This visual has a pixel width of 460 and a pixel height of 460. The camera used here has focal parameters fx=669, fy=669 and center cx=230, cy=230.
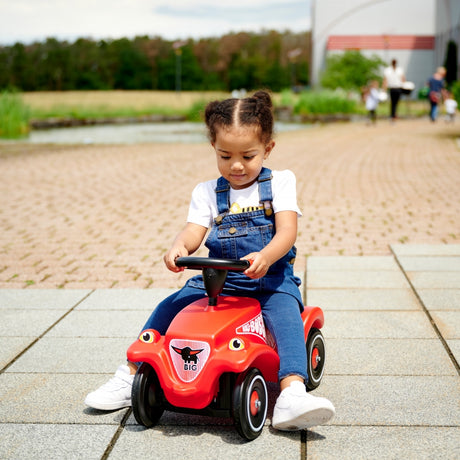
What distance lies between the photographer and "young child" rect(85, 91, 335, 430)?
108 inches

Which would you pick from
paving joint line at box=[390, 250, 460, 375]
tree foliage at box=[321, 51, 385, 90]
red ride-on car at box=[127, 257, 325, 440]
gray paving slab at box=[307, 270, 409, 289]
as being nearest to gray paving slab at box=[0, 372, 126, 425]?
red ride-on car at box=[127, 257, 325, 440]

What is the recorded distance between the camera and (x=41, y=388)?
3.03 meters

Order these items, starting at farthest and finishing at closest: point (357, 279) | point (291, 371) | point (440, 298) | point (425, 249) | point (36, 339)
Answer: point (425, 249), point (357, 279), point (440, 298), point (36, 339), point (291, 371)

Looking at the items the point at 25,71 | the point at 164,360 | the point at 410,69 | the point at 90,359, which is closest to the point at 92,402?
the point at 164,360

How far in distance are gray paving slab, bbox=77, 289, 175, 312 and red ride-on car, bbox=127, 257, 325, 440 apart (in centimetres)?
156

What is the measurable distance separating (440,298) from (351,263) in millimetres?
1085

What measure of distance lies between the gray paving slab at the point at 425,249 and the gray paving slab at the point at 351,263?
211mm

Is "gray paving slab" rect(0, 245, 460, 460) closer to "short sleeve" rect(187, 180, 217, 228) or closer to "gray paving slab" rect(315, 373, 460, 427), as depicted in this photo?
"gray paving slab" rect(315, 373, 460, 427)

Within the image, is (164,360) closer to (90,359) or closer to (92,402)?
(92,402)

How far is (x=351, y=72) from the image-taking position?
40469 millimetres

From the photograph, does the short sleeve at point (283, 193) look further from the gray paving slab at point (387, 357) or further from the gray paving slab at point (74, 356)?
the gray paving slab at point (74, 356)

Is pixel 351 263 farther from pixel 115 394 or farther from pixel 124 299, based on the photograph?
pixel 115 394

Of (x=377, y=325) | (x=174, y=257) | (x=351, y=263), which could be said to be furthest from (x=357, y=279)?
(x=174, y=257)

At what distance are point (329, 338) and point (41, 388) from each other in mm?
1526
